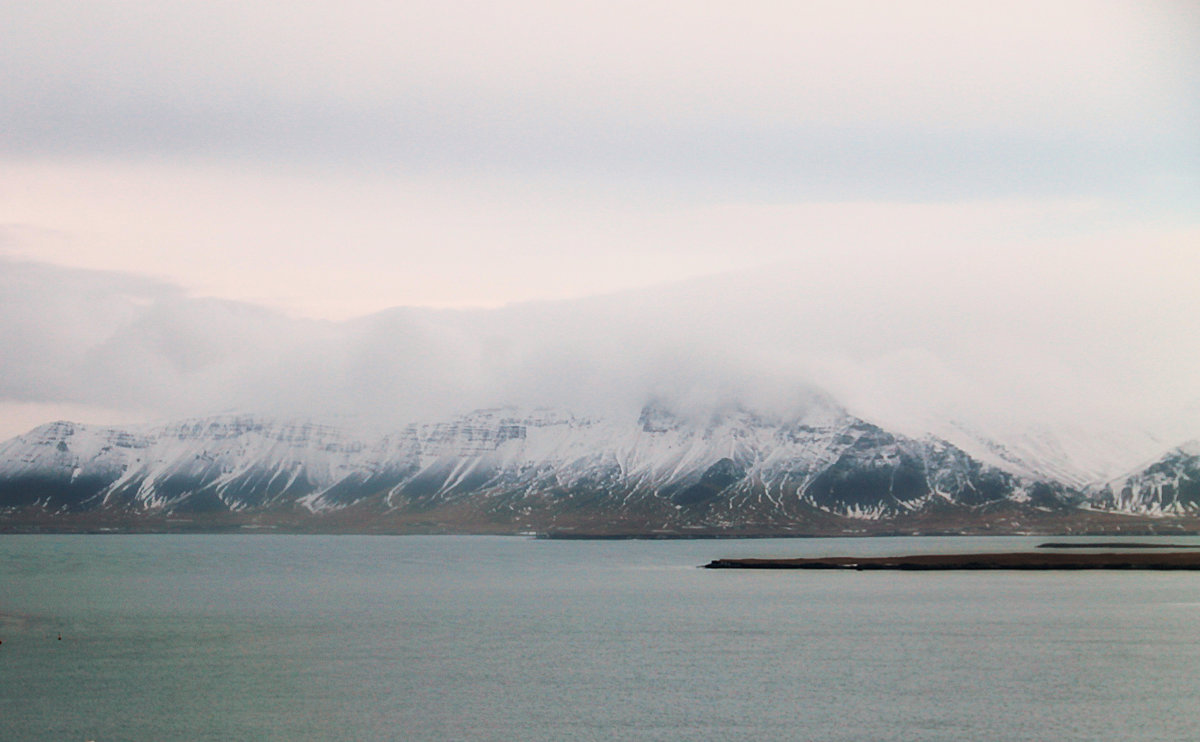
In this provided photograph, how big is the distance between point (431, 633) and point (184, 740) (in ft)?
159

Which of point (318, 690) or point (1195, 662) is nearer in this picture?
point (318, 690)

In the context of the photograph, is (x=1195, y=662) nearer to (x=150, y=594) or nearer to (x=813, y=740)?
(x=813, y=740)

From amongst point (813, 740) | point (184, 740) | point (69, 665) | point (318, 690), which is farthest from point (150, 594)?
point (813, 740)

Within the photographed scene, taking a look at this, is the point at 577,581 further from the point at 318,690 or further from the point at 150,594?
the point at 318,690

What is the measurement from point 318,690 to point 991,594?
322 feet

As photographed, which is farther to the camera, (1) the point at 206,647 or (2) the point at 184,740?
(1) the point at 206,647

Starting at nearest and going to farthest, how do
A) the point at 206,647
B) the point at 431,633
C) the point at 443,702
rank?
the point at 443,702 → the point at 206,647 → the point at 431,633

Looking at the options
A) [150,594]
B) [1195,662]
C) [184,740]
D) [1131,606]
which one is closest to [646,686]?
[184,740]

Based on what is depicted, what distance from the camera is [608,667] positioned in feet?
316

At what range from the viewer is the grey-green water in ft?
244

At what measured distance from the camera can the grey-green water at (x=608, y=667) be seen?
2923 inches

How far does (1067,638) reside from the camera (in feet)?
365

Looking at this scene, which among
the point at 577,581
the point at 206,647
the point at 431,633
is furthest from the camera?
the point at 577,581

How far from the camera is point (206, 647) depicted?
10875 centimetres
